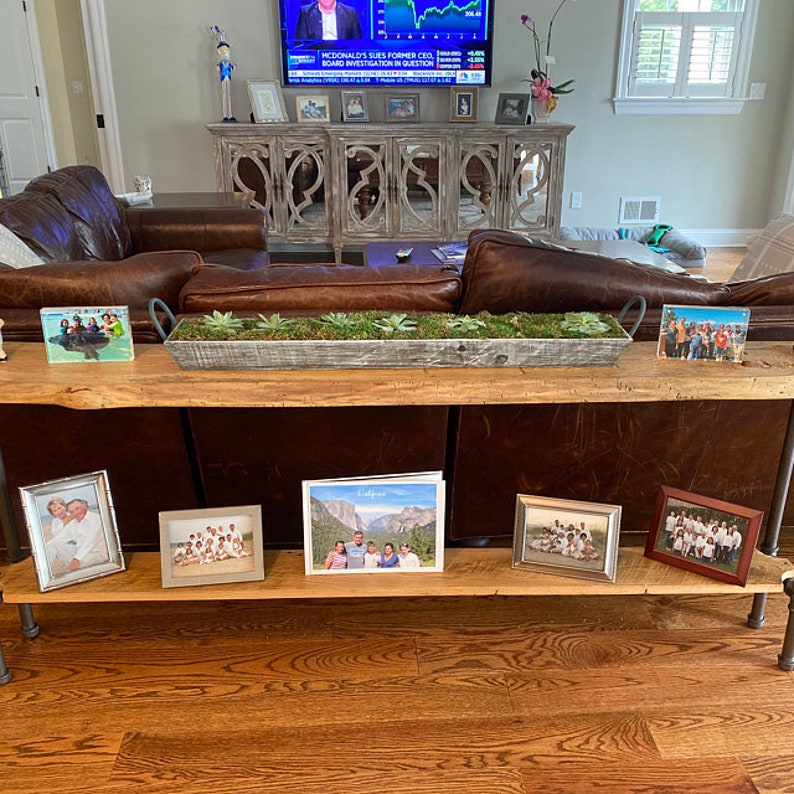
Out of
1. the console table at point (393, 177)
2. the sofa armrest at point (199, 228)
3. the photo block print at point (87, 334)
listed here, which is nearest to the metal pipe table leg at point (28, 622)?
the photo block print at point (87, 334)

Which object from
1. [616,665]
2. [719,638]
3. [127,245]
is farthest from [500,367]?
[127,245]

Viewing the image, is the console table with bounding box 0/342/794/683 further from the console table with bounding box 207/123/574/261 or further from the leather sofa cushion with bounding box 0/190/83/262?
the console table with bounding box 207/123/574/261

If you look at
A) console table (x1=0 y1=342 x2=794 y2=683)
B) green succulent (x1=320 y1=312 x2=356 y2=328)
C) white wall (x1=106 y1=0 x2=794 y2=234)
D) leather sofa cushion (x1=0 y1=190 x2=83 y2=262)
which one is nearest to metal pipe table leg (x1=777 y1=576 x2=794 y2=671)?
console table (x1=0 y1=342 x2=794 y2=683)

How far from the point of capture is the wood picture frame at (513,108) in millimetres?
5086

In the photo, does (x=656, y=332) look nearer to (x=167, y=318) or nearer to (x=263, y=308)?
(x=263, y=308)

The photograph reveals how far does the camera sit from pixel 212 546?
69.1 inches

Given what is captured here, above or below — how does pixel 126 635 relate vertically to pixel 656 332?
below

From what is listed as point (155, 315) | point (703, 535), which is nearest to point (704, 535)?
point (703, 535)

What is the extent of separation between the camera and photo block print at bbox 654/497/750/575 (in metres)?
1.75

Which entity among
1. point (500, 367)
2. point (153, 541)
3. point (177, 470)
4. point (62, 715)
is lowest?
point (62, 715)

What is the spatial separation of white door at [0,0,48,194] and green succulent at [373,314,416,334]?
5237 mm

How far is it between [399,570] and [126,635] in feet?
2.31

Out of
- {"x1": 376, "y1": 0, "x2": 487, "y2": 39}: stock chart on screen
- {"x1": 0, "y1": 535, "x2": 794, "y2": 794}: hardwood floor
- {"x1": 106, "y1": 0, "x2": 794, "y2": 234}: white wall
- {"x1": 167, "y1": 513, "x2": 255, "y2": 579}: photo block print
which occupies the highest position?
{"x1": 376, "y1": 0, "x2": 487, "y2": 39}: stock chart on screen

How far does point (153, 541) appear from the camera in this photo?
1949mm
